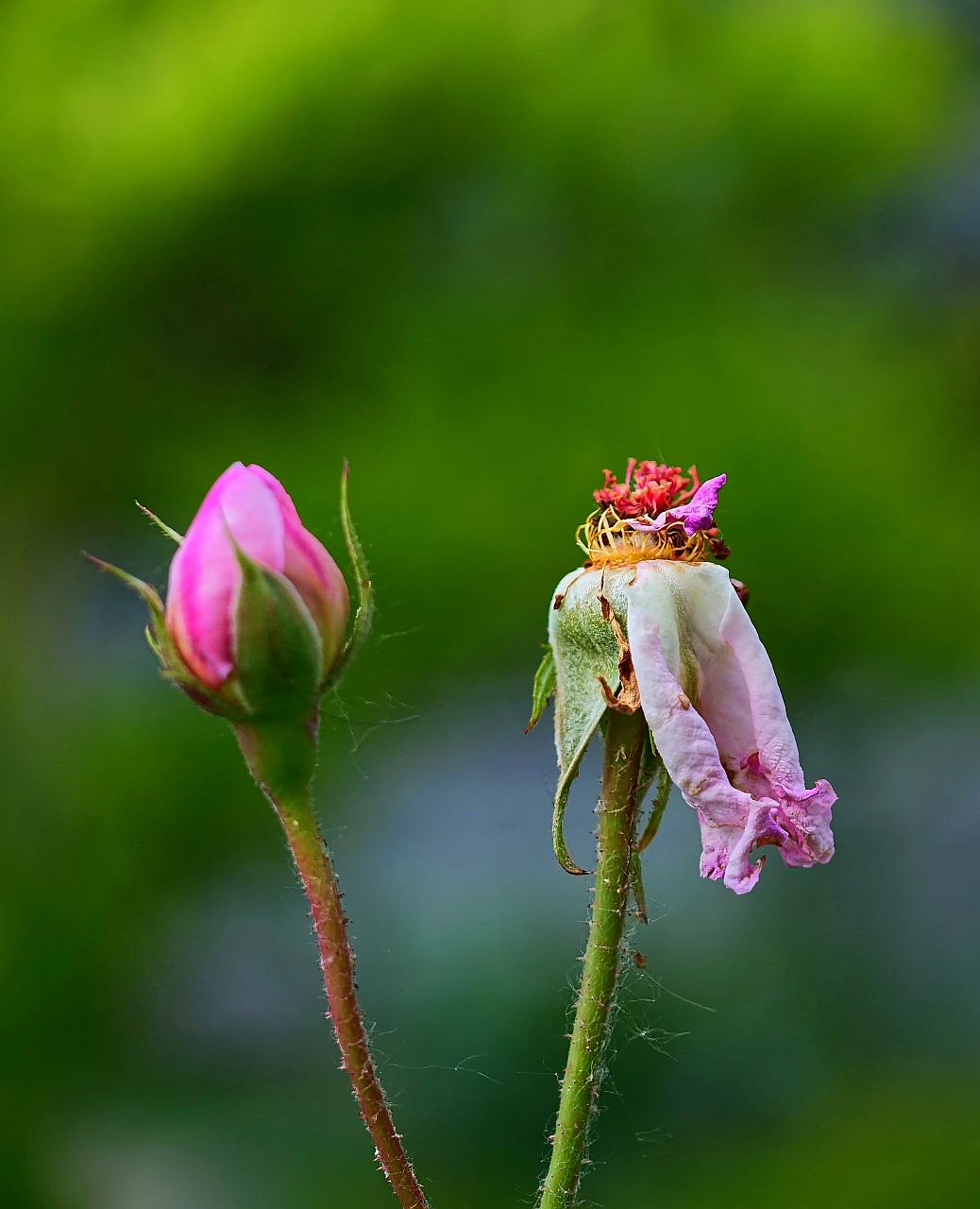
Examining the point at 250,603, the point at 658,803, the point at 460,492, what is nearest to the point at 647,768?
the point at 658,803

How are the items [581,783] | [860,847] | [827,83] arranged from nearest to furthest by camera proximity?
[581,783]
[860,847]
[827,83]

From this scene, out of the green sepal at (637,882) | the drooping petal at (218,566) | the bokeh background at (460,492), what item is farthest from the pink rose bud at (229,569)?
the bokeh background at (460,492)

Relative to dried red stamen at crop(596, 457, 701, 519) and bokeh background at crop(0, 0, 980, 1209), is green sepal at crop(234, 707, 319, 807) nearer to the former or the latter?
dried red stamen at crop(596, 457, 701, 519)

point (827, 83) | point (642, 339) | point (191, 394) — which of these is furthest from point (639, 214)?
point (191, 394)

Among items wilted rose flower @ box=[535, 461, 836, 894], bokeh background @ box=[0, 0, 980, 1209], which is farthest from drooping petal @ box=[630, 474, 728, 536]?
bokeh background @ box=[0, 0, 980, 1209]

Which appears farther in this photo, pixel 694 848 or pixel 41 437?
pixel 41 437

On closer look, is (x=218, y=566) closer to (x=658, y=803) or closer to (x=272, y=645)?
(x=272, y=645)

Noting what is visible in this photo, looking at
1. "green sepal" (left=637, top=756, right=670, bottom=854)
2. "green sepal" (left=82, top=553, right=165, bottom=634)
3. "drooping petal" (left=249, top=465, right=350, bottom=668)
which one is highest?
"drooping petal" (left=249, top=465, right=350, bottom=668)

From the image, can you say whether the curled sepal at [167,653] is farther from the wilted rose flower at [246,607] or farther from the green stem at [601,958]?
the green stem at [601,958]

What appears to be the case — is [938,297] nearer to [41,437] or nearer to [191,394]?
[191,394]
